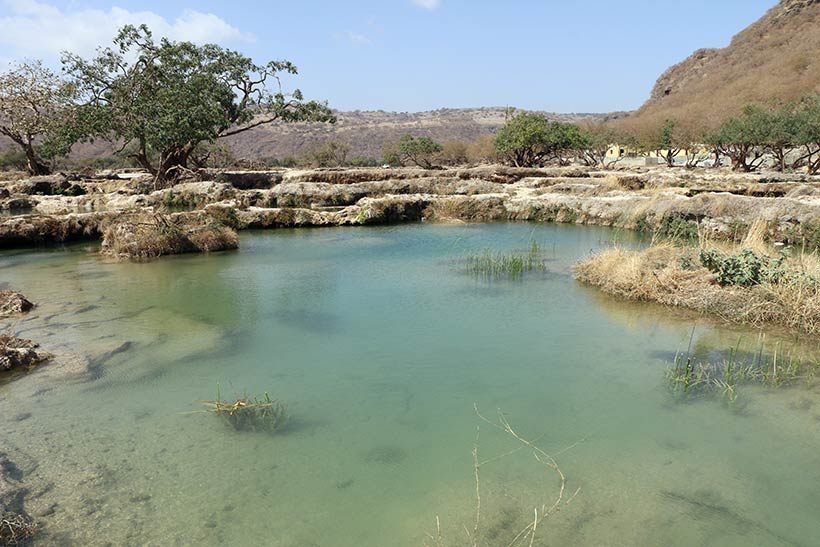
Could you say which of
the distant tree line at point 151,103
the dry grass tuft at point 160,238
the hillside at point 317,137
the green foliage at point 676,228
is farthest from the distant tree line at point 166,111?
the hillside at point 317,137

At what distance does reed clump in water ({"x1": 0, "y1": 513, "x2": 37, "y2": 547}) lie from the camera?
3.51 metres

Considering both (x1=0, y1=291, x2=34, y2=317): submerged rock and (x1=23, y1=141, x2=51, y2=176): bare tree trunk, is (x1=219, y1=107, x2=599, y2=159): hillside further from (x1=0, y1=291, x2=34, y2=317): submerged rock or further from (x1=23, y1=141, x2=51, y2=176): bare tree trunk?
(x1=0, y1=291, x2=34, y2=317): submerged rock

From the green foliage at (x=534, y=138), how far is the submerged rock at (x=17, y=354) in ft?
115

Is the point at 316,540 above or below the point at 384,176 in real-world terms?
below

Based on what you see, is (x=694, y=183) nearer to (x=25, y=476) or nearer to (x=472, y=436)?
(x=472, y=436)

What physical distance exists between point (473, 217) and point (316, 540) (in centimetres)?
1626

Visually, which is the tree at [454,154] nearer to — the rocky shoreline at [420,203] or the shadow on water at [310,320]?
the rocky shoreline at [420,203]

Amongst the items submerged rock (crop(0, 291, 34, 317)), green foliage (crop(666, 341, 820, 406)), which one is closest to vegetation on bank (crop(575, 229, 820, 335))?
green foliage (crop(666, 341, 820, 406))

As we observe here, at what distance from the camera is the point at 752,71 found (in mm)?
66438

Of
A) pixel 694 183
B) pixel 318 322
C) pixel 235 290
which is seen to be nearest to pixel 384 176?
pixel 694 183

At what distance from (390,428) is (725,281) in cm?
587

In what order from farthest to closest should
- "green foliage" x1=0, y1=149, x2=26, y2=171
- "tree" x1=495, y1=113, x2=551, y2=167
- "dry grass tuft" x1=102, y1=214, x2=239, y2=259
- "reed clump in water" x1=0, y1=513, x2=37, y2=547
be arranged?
1. "green foliage" x1=0, y1=149, x2=26, y2=171
2. "tree" x1=495, y1=113, x2=551, y2=167
3. "dry grass tuft" x1=102, y1=214, x2=239, y2=259
4. "reed clump in water" x1=0, y1=513, x2=37, y2=547

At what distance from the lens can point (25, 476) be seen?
4262mm

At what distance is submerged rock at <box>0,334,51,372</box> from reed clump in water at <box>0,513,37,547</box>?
3098 millimetres
